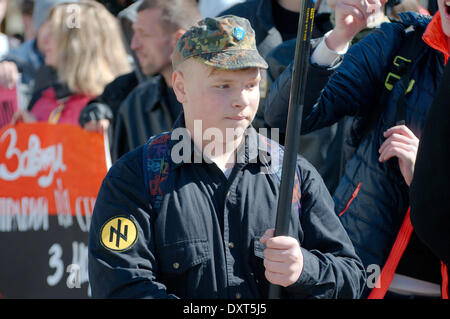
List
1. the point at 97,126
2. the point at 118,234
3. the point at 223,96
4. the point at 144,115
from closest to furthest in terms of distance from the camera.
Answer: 1. the point at 118,234
2. the point at 223,96
3. the point at 144,115
4. the point at 97,126

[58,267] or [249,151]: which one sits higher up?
[249,151]

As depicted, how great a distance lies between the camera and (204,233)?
2393 mm

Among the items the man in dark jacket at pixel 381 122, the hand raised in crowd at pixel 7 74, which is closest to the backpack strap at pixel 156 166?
the man in dark jacket at pixel 381 122

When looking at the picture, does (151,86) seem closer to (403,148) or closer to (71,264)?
(71,264)

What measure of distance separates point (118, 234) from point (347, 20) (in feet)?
3.77

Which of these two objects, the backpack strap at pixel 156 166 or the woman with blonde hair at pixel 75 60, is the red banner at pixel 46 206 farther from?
the backpack strap at pixel 156 166

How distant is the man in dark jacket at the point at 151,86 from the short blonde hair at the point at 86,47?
0.93 ft

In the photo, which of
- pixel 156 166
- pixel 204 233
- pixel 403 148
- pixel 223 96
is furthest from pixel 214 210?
pixel 403 148

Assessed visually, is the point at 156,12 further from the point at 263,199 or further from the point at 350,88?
the point at 263,199

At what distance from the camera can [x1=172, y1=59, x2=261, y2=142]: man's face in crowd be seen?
8.06 ft

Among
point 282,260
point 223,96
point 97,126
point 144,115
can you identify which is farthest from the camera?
point 97,126

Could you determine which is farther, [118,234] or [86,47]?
[86,47]

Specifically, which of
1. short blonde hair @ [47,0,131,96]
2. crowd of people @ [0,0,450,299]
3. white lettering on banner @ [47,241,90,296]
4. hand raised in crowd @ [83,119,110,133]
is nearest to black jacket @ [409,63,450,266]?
crowd of people @ [0,0,450,299]

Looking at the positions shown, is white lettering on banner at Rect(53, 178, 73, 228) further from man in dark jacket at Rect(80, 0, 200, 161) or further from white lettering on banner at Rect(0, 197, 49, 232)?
man in dark jacket at Rect(80, 0, 200, 161)
